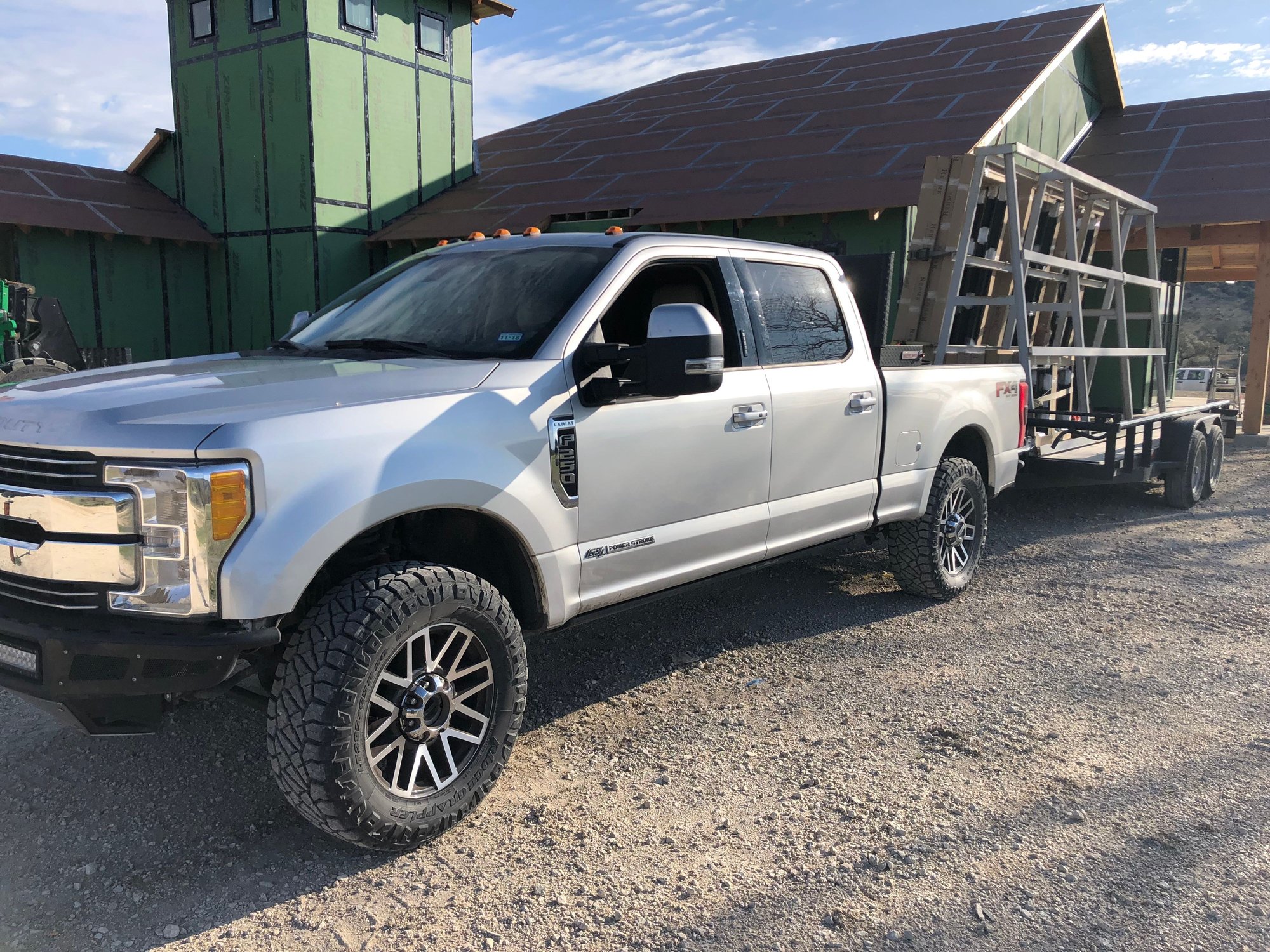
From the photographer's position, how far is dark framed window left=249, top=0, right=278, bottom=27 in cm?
1644

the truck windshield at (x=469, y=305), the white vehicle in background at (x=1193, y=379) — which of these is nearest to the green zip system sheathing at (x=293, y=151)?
the truck windshield at (x=469, y=305)

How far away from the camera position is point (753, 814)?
10.8 feet

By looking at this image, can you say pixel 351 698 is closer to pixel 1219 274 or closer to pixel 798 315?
pixel 798 315

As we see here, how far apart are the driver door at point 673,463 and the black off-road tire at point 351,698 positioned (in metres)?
0.71

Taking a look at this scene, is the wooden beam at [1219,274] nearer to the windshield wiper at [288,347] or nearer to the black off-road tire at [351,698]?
the windshield wiper at [288,347]

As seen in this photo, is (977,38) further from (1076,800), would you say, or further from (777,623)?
(1076,800)

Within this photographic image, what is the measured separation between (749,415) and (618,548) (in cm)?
92

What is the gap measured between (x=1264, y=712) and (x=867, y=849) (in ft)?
7.70

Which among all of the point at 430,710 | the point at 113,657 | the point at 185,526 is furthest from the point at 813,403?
the point at 113,657

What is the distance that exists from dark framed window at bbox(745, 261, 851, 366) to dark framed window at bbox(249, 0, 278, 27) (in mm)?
15283

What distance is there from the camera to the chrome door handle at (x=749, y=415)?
407cm

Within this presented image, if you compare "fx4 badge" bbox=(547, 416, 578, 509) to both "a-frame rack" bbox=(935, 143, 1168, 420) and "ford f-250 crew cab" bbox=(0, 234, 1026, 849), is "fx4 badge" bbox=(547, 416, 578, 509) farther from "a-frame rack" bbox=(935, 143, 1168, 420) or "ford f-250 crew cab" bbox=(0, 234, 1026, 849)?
"a-frame rack" bbox=(935, 143, 1168, 420)

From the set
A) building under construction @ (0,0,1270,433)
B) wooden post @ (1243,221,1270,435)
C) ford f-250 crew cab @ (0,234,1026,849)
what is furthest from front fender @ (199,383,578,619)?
wooden post @ (1243,221,1270,435)

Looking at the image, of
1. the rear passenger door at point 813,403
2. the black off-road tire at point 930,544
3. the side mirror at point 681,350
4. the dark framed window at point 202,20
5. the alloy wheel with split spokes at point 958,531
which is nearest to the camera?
the side mirror at point 681,350
